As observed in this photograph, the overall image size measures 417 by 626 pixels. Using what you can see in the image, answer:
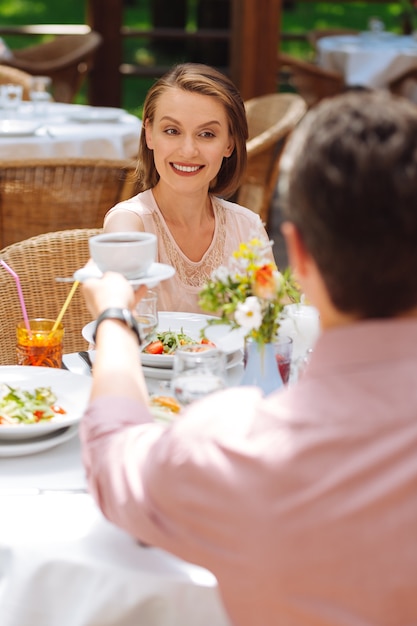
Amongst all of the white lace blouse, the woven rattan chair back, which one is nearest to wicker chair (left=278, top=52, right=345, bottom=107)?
the woven rattan chair back

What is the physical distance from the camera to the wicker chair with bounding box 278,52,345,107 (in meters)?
7.61

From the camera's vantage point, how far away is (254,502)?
1.04m

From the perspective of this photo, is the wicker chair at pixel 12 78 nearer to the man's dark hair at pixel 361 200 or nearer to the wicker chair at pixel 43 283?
the wicker chair at pixel 43 283

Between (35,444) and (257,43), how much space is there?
19.2 ft

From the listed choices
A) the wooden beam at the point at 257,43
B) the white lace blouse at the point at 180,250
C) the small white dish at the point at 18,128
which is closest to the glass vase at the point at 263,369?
the white lace blouse at the point at 180,250

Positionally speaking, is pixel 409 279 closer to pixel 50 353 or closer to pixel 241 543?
pixel 241 543

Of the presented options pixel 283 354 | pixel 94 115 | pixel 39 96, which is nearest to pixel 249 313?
pixel 283 354

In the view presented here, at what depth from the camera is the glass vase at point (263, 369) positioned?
5.48ft

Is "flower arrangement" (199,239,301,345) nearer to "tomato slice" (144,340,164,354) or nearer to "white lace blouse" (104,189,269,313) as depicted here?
"tomato slice" (144,340,164,354)

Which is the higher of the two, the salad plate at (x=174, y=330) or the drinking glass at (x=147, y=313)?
the drinking glass at (x=147, y=313)

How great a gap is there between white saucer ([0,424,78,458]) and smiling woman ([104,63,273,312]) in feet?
3.19

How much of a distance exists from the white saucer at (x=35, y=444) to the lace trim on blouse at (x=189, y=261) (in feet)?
3.33

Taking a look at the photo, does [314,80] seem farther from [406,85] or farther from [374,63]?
[406,85]

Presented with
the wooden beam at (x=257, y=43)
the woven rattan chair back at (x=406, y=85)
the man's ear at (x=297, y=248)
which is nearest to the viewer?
the man's ear at (x=297, y=248)
